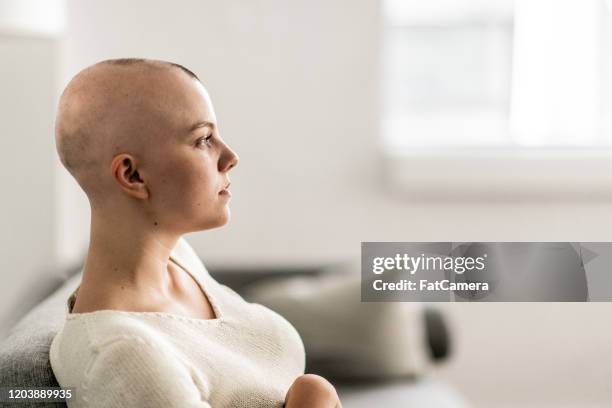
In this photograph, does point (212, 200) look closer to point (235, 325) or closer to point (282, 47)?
point (235, 325)

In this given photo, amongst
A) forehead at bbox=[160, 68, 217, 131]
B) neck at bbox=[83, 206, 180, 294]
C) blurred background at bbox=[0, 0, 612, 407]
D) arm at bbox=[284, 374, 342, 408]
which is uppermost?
blurred background at bbox=[0, 0, 612, 407]

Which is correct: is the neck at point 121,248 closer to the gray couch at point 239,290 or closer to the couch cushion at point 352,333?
the gray couch at point 239,290

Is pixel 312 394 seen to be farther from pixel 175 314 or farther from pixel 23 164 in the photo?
pixel 23 164

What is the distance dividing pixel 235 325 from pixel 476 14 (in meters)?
1.36

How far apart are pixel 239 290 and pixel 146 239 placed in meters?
0.97

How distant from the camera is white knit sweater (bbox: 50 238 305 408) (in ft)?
1.17

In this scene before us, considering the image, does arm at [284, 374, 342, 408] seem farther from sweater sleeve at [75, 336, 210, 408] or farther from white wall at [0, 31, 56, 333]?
white wall at [0, 31, 56, 333]

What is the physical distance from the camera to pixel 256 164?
1.60 meters

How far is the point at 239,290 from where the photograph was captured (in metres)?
1.34

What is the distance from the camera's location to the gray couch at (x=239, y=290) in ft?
1.47

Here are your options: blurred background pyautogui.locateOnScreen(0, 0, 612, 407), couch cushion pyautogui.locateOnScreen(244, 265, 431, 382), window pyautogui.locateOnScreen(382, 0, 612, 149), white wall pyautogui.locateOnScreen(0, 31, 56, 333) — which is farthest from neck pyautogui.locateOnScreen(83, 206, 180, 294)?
→ window pyautogui.locateOnScreen(382, 0, 612, 149)

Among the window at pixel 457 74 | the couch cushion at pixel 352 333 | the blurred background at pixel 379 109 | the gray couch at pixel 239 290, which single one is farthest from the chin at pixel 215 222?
the window at pixel 457 74

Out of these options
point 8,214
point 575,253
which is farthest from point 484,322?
point 8,214

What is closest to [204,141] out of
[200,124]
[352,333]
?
[200,124]
